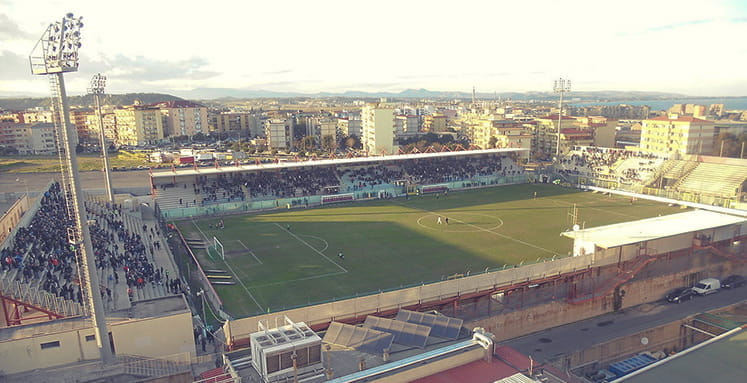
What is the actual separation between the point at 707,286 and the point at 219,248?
105 ft

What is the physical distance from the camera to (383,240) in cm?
3738

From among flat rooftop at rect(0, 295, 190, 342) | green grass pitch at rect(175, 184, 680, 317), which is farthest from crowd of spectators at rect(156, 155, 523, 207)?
flat rooftop at rect(0, 295, 190, 342)

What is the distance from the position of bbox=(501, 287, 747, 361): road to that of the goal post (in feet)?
65.6

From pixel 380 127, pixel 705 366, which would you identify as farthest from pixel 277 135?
pixel 705 366

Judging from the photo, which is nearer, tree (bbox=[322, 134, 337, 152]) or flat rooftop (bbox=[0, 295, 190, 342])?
flat rooftop (bbox=[0, 295, 190, 342])

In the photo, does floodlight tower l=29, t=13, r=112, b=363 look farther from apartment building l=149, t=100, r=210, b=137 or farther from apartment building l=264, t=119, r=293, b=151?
apartment building l=149, t=100, r=210, b=137

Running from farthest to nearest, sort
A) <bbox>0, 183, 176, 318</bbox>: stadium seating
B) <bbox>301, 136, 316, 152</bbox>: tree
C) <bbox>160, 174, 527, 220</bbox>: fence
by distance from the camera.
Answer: <bbox>301, 136, 316, 152</bbox>: tree, <bbox>160, 174, 527, 220</bbox>: fence, <bbox>0, 183, 176, 318</bbox>: stadium seating

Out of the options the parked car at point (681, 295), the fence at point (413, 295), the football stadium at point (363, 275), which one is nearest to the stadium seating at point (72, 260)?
the football stadium at point (363, 275)

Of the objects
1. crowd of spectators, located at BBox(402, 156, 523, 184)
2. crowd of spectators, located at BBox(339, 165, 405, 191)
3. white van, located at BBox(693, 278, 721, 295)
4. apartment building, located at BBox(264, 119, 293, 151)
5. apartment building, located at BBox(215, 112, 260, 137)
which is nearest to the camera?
white van, located at BBox(693, 278, 721, 295)

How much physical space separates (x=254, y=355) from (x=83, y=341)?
8.53 metres

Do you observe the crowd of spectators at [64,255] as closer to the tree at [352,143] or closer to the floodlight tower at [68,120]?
the floodlight tower at [68,120]

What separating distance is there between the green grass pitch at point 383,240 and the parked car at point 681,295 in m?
6.76

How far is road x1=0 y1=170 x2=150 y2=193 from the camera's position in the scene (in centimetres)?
5962

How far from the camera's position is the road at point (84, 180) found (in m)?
59.6
